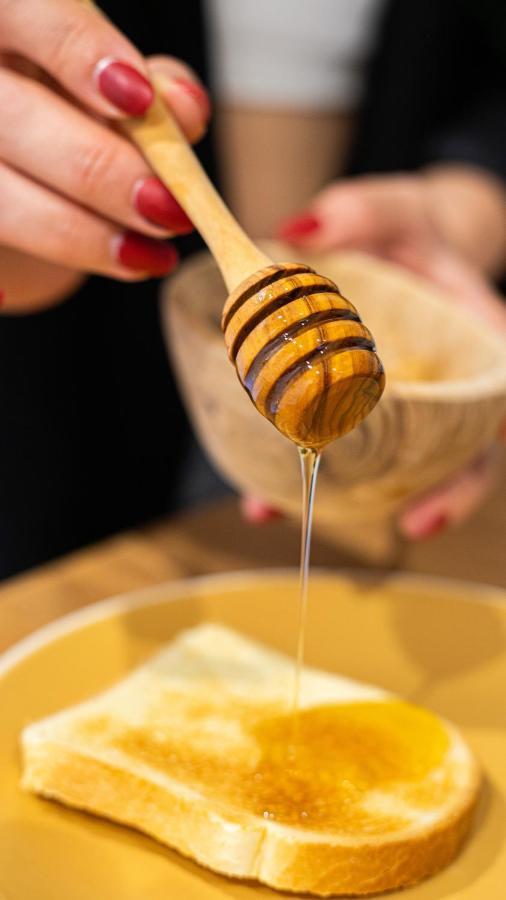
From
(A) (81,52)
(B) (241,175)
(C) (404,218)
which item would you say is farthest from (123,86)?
(B) (241,175)

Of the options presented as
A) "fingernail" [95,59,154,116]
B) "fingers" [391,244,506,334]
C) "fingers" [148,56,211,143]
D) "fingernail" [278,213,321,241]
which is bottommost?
"fingers" [391,244,506,334]

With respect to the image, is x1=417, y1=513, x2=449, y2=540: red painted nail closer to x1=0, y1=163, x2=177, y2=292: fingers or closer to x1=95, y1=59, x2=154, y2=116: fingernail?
x1=0, y1=163, x2=177, y2=292: fingers

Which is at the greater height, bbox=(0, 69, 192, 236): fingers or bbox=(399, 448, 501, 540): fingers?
bbox=(0, 69, 192, 236): fingers

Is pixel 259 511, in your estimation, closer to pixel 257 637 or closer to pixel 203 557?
pixel 203 557

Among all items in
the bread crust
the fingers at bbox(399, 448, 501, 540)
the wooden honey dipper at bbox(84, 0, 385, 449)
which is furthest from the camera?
the fingers at bbox(399, 448, 501, 540)

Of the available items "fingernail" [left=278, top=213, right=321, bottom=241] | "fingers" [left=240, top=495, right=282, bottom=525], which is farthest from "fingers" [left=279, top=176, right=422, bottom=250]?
"fingers" [left=240, top=495, right=282, bottom=525]

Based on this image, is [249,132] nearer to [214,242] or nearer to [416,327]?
[416,327]

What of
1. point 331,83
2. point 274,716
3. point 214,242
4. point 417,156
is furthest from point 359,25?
point 274,716

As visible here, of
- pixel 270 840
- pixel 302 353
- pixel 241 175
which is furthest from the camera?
pixel 241 175

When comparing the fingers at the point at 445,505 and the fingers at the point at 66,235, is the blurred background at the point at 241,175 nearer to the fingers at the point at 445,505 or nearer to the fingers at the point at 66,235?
the fingers at the point at 445,505
